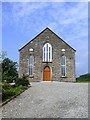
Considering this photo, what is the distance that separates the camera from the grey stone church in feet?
141

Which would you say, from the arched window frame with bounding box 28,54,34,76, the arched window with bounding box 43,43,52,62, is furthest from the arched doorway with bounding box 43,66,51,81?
the arched window frame with bounding box 28,54,34,76

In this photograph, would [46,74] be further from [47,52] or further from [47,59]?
[47,52]

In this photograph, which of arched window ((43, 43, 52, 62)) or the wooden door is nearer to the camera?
the wooden door

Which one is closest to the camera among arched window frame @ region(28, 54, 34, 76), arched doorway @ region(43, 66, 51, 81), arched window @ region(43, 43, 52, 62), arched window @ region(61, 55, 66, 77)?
arched doorway @ region(43, 66, 51, 81)

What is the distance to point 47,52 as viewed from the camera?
43688 millimetres

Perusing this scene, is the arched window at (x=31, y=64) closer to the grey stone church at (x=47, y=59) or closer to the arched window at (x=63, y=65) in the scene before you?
the grey stone church at (x=47, y=59)

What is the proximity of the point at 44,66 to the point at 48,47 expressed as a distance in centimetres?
305

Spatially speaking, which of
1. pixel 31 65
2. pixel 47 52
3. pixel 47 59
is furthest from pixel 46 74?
pixel 47 52

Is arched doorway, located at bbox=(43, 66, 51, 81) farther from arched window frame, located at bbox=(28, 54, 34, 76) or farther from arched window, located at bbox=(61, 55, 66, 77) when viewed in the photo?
arched window, located at bbox=(61, 55, 66, 77)

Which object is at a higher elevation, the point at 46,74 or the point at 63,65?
the point at 63,65

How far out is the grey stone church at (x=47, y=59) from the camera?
4297 cm

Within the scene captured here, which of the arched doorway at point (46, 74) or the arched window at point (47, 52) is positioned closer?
the arched doorway at point (46, 74)

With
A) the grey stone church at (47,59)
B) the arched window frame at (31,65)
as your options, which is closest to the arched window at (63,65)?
the grey stone church at (47,59)

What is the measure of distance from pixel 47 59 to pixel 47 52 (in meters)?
1.08
